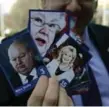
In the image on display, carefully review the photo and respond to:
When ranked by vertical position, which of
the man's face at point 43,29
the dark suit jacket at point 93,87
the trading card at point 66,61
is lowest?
the dark suit jacket at point 93,87

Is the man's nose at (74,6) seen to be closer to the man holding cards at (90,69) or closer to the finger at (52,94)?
the man holding cards at (90,69)

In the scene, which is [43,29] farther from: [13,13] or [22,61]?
[13,13]

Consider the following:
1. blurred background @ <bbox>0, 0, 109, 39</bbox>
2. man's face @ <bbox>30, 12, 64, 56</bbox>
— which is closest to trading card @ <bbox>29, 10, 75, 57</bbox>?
man's face @ <bbox>30, 12, 64, 56</bbox>

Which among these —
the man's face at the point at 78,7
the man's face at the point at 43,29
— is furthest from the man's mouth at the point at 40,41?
the man's face at the point at 78,7

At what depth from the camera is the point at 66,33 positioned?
61cm

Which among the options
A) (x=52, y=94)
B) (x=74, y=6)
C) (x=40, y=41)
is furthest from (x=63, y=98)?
(x=74, y=6)

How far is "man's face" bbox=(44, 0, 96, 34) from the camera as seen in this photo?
69 centimetres

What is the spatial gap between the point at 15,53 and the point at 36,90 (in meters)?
0.10

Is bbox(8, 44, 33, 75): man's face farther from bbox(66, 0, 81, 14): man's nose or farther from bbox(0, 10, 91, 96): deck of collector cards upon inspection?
bbox(66, 0, 81, 14): man's nose

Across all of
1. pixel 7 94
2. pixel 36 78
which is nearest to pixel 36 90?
pixel 36 78

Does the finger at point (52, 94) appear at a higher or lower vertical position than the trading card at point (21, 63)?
lower

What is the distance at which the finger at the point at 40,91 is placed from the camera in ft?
1.84

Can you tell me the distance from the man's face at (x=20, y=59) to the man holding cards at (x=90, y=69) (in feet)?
0.16

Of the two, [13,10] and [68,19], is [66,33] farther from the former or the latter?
[13,10]
